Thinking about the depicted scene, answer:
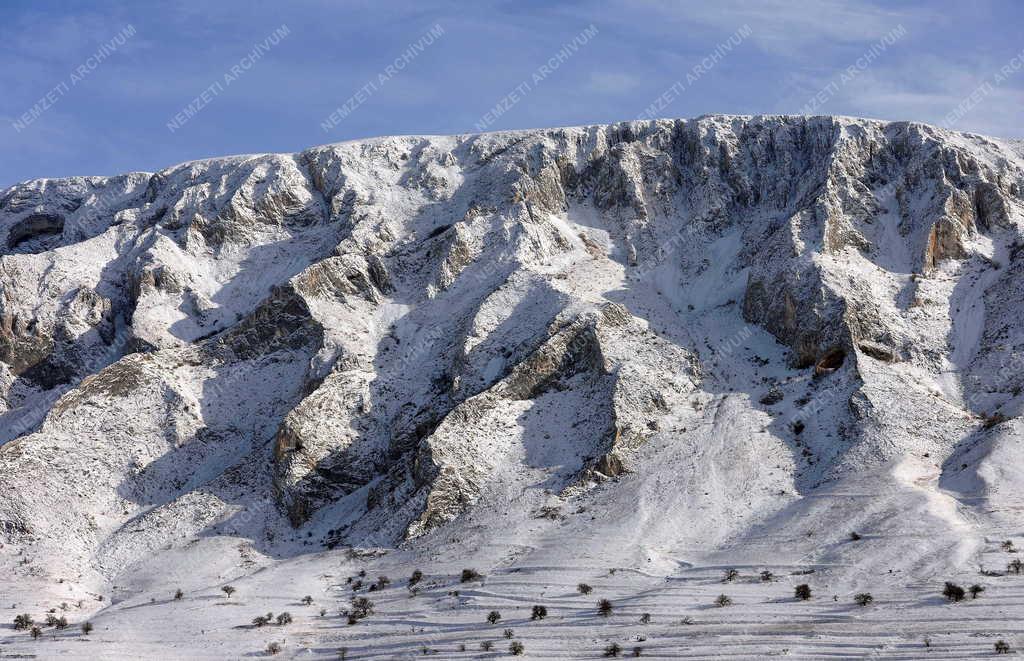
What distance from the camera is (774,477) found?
145 feet

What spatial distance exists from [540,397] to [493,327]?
22.7 feet

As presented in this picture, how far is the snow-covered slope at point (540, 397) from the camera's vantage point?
36938 mm

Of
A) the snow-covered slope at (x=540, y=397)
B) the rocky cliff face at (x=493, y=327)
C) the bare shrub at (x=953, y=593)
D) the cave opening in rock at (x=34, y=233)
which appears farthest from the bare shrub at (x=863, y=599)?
the cave opening in rock at (x=34, y=233)

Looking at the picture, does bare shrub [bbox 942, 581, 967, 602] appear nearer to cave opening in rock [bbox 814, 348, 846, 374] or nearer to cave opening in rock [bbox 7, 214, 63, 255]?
cave opening in rock [bbox 814, 348, 846, 374]

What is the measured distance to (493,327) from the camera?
56.7m

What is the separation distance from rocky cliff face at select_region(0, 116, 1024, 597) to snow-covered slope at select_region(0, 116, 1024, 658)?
231mm

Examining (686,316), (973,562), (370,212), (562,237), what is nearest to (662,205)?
Result: (562,237)

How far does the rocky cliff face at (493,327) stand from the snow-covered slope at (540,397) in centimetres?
23

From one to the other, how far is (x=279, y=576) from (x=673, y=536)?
61.4 feet

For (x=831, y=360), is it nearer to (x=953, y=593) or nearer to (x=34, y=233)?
(x=953, y=593)

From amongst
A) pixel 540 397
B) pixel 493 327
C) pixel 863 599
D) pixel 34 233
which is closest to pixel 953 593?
pixel 863 599

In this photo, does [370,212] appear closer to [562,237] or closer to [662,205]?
[562,237]

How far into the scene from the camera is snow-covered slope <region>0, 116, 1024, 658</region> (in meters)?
36.9

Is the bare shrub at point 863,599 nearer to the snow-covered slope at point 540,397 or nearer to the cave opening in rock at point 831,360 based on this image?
the snow-covered slope at point 540,397
